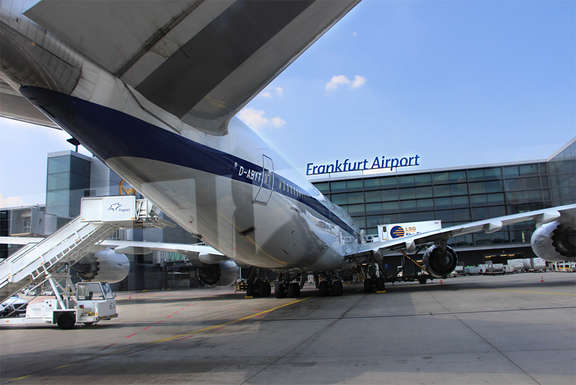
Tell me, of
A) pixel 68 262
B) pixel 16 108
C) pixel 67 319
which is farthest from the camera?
pixel 68 262

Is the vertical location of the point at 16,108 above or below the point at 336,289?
above

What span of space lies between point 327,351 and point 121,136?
360 cm

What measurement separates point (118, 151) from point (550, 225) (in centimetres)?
1423

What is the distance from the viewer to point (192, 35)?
3.24m

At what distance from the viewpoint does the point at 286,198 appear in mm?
9125

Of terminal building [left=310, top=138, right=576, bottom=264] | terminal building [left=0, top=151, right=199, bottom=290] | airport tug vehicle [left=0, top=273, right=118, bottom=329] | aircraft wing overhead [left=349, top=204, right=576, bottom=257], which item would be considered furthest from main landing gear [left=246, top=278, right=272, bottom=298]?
terminal building [left=310, top=138, right=576, bottom=264]

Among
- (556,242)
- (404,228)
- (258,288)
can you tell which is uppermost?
(404,228)

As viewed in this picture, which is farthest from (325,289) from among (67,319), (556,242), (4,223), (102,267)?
(4,223)

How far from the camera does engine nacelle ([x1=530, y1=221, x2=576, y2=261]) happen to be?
43.4ft

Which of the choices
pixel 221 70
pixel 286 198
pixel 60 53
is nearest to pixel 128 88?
pixel 60 53

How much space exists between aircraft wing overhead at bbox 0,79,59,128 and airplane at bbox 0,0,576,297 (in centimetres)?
1

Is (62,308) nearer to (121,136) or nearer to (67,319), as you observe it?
(67,319)

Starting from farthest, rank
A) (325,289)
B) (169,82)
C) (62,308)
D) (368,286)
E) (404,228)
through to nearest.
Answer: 1. (404,228)
2. (368,286)
3. (325,289)
4. (62,308)
5. (169,82)

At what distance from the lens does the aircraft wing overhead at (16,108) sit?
4504 mm
